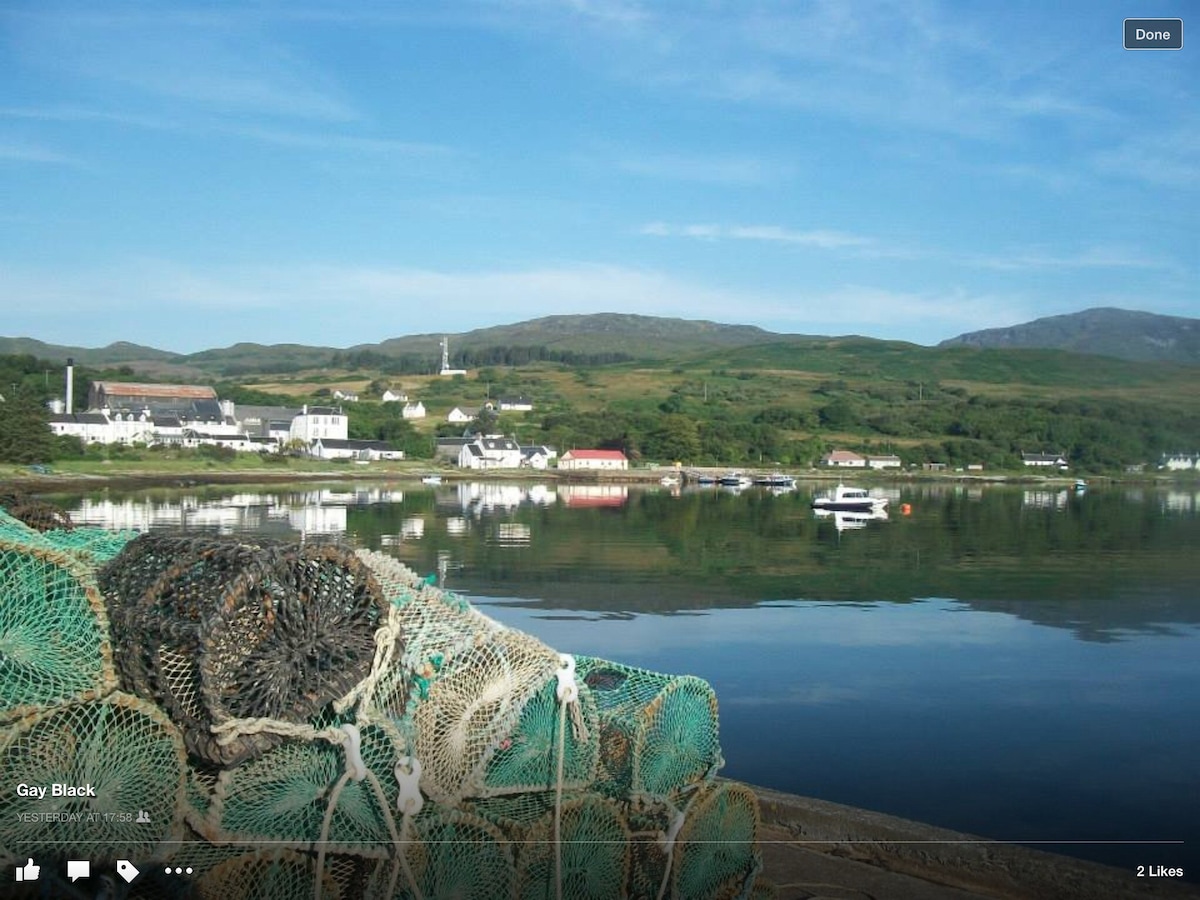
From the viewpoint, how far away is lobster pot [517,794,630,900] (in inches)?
193

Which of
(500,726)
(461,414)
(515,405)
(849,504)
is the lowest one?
(849,504)

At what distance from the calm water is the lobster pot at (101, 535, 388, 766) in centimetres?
502

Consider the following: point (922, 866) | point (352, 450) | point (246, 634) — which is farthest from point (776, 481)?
point (246, 634)

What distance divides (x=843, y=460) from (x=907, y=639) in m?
86.1

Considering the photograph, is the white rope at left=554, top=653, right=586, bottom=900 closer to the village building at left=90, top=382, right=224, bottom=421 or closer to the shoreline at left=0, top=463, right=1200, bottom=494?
the shoreline at left=0, top=463, right=1200, bottom=494

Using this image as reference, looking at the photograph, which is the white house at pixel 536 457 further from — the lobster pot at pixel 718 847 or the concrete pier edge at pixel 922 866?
the lobster pot at pixel 718 847

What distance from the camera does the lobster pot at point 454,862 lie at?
462cm

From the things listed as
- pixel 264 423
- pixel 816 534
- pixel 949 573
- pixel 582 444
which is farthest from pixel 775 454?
pixel 949 573

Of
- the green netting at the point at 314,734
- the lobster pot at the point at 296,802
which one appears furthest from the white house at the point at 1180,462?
the lobster pot at the point at 296,802

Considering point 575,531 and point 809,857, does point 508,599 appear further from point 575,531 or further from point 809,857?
point 575,531

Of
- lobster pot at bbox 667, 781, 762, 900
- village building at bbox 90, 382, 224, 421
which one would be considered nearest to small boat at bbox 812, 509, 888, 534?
lobster pot at bbox 667, 781, 762, 900

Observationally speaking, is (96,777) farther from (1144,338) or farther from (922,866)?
(1144,338)

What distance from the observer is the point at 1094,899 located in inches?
239

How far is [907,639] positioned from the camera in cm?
1557
